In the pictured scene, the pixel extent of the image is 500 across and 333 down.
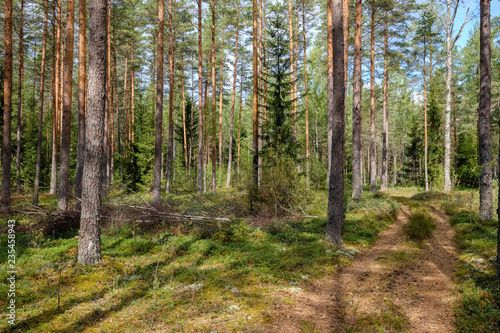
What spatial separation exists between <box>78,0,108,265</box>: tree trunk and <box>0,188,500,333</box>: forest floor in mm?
467

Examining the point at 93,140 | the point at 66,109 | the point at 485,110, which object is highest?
the point at 66,109

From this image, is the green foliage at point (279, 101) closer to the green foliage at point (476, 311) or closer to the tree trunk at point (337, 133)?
the tree trunk at point (337, 133)

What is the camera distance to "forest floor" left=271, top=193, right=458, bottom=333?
12.4ft

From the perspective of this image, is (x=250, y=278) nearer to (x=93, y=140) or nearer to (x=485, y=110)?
(x=93, y=140)

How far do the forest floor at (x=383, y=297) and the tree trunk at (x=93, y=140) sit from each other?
455 cm

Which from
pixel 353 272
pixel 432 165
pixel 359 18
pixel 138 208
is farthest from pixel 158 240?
pixel 432 165

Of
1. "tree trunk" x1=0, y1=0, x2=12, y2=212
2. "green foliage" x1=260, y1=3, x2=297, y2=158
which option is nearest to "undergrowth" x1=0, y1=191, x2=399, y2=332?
"green foliage" x1=260, y1=3, x2=297, y2=158

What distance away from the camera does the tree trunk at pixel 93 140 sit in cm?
583

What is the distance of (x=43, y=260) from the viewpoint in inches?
239

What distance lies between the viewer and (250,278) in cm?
530

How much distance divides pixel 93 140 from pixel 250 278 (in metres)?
4.74

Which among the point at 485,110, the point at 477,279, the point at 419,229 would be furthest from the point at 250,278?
the point at 485,110

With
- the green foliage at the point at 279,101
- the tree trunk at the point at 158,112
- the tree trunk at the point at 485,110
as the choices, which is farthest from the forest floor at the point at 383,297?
the tree trunk at the point at 158,112

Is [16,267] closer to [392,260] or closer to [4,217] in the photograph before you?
[4,217]
